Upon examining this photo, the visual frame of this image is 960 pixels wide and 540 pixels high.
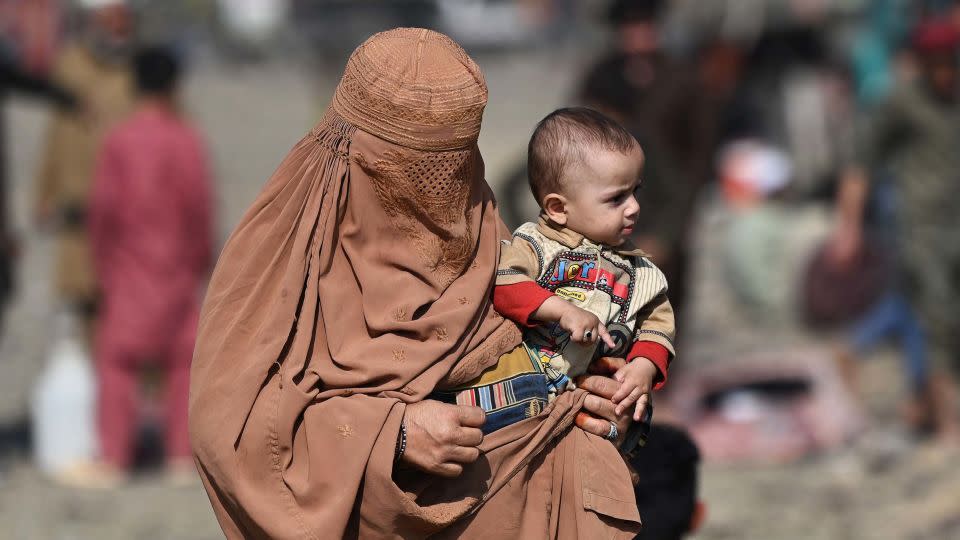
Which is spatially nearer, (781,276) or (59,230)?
(59,230)

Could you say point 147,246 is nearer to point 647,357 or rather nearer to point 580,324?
point 647,357

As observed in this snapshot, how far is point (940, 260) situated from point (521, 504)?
5098mm

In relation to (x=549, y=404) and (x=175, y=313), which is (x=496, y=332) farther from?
(x=175, y=313)

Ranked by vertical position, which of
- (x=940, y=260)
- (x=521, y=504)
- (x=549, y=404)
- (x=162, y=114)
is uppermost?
(x=549, y=404)

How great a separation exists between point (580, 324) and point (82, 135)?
547 cm

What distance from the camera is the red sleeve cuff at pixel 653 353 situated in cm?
270

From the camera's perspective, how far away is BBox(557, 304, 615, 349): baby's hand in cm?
252

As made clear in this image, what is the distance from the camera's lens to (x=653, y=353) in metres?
2.71

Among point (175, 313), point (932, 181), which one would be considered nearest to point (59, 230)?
point (175, 313)

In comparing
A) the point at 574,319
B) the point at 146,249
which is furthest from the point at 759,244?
the point at 574,319

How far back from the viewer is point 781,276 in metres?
9.99

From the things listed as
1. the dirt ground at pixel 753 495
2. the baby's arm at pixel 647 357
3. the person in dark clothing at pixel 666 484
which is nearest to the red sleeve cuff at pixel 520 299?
the baby's arm at pixel 647 357

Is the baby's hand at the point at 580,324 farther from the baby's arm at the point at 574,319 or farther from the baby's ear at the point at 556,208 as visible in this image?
the baby's ear at the point at 556,208

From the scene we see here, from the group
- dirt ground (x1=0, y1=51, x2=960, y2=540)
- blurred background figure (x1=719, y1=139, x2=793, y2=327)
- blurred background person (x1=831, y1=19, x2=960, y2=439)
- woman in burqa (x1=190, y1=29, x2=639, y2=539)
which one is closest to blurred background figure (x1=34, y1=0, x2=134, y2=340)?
dirt ground (x1=0, y1=51, x2=960, y2=540)
